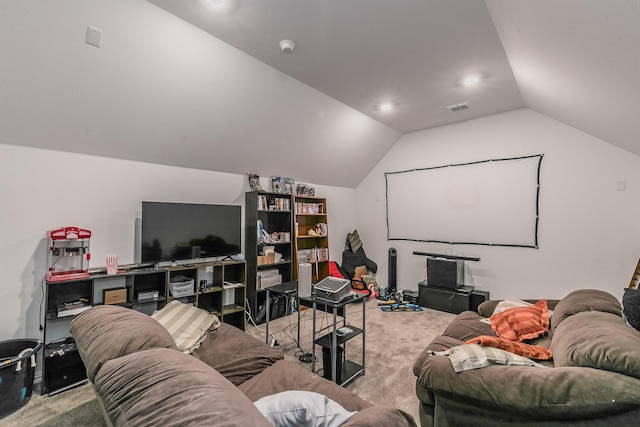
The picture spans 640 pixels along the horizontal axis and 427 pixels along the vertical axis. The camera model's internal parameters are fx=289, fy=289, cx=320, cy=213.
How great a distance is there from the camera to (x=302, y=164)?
4512 mm

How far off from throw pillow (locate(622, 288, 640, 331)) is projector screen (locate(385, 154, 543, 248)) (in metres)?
2.38

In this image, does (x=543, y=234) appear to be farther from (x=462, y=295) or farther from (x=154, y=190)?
(x=154, y=190)

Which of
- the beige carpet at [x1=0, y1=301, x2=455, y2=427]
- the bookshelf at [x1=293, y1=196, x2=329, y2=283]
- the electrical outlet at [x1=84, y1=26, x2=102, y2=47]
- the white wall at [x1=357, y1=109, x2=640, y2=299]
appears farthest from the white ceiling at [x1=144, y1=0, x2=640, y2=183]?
the beige carpet at [x1=0, y1=301, x2=455, y2=427]

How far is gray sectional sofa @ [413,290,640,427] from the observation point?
118cm

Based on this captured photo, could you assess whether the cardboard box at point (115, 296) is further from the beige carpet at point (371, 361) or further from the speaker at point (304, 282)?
the speaker at point (304, 282)

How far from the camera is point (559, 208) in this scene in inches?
149

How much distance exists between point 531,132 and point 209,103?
13.8 feet

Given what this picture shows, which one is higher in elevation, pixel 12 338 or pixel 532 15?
pixel 532 15

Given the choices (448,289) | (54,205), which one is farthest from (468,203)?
(54,205)

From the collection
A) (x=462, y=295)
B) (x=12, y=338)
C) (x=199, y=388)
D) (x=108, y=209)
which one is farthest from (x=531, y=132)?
(x=12, y=338)

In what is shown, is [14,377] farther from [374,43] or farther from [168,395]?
[374,43]

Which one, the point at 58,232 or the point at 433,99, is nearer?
the point at 58,232

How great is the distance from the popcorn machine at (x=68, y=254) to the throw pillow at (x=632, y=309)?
391 cm

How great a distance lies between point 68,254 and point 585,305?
415 centimetres
